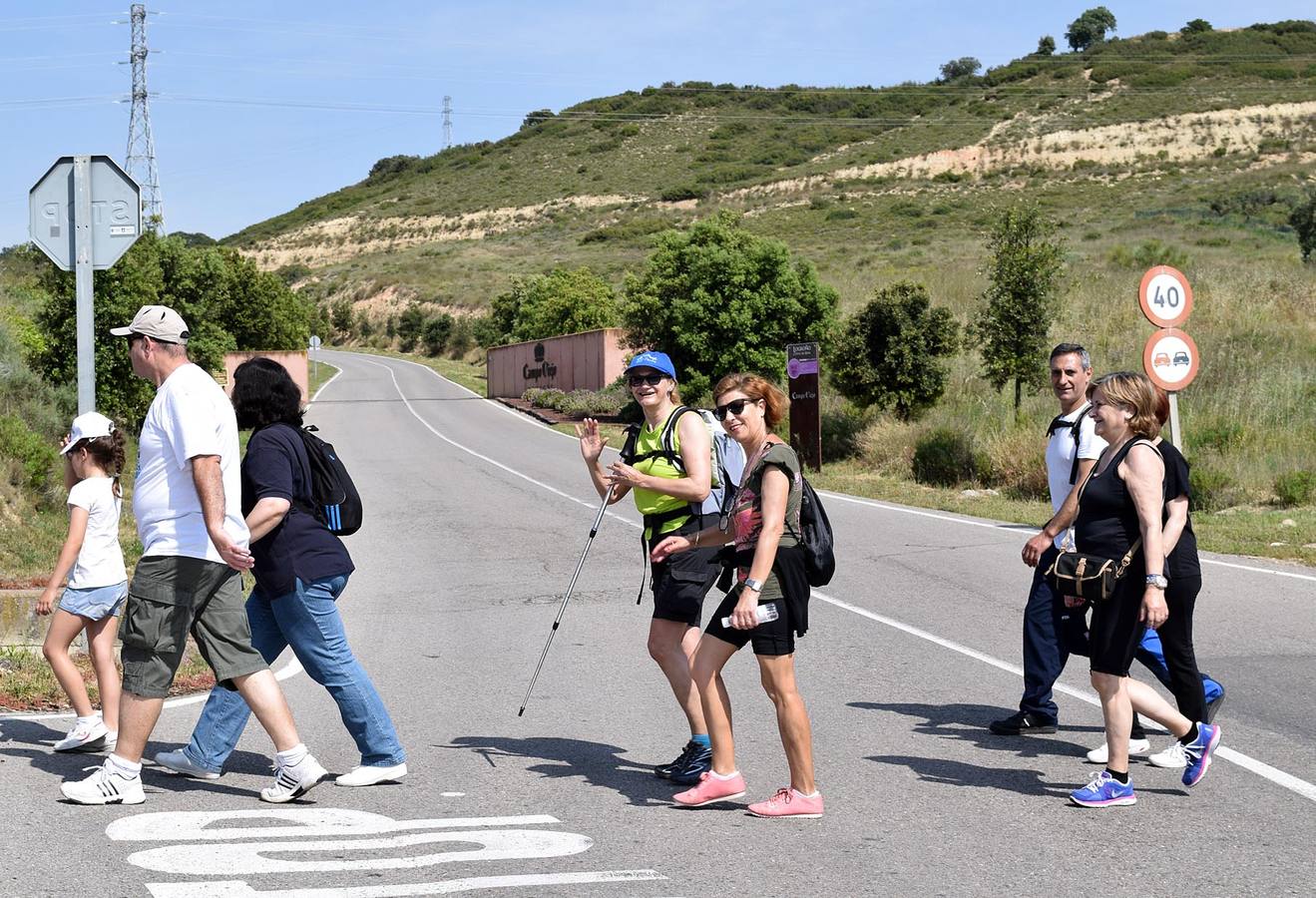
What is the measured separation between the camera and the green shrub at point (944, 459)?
21.7 m

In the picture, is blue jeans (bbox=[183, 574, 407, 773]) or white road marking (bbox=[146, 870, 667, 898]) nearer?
white road marking (bbox=[146, 870, 667, 898])

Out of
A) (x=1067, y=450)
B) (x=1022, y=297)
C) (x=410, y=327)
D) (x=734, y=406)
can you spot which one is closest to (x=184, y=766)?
(x=734, y=406)

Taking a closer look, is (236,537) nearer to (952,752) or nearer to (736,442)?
(736,442)

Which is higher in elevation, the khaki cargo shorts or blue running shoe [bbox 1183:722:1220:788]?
the khaki cargo shorts

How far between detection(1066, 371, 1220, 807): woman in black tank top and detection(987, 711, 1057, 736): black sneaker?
107 cm

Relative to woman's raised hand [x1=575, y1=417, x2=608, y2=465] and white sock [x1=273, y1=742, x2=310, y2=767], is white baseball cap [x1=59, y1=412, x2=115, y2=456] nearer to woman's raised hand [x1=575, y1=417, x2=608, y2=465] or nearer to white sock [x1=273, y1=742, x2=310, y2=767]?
white sock [x1=273, y1=742, x2=310, y2=767]

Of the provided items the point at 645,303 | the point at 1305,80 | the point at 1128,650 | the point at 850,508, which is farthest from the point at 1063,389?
the point at 1305,80

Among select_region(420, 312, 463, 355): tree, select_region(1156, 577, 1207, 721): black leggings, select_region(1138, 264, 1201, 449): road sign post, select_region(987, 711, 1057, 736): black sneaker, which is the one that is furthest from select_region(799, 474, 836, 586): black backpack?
select_region(420, 312, 463, 355): tree

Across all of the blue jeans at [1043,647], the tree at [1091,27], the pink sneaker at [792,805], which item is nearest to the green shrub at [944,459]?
the blue jeans at [1043,647]

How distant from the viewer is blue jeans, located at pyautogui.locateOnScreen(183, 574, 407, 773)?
5.74 metres

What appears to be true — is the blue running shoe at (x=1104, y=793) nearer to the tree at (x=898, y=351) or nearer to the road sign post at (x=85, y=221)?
the road sign post at (x=85, y=221)

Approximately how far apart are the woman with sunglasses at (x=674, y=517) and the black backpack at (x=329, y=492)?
1056mm

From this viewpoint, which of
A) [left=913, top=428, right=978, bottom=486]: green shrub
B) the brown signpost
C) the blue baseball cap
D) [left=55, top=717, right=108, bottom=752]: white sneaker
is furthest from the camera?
the brown signpost

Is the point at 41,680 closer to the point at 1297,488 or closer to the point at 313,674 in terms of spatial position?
the point at 313,674
